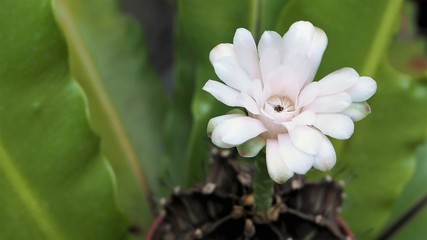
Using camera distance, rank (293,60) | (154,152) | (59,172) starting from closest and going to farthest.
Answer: (293,60)
(59,172)
(154,152)

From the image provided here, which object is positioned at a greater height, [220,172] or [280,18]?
[280,18]

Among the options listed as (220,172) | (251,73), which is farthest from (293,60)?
(220,172)

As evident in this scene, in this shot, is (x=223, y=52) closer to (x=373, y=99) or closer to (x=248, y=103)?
(x=248, y=103)

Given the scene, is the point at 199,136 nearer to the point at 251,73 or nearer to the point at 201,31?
the point at 201,31

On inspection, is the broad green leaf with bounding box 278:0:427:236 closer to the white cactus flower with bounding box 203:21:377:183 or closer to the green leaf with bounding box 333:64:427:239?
the green leaf with bounding box 333:64:427:239

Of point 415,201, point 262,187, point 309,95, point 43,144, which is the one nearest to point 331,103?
point 309,95

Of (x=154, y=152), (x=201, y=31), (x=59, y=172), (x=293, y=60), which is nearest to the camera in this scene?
(x=293, y=60)

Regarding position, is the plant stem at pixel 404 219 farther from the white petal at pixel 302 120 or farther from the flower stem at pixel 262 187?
the white petal at pixel 302 120
